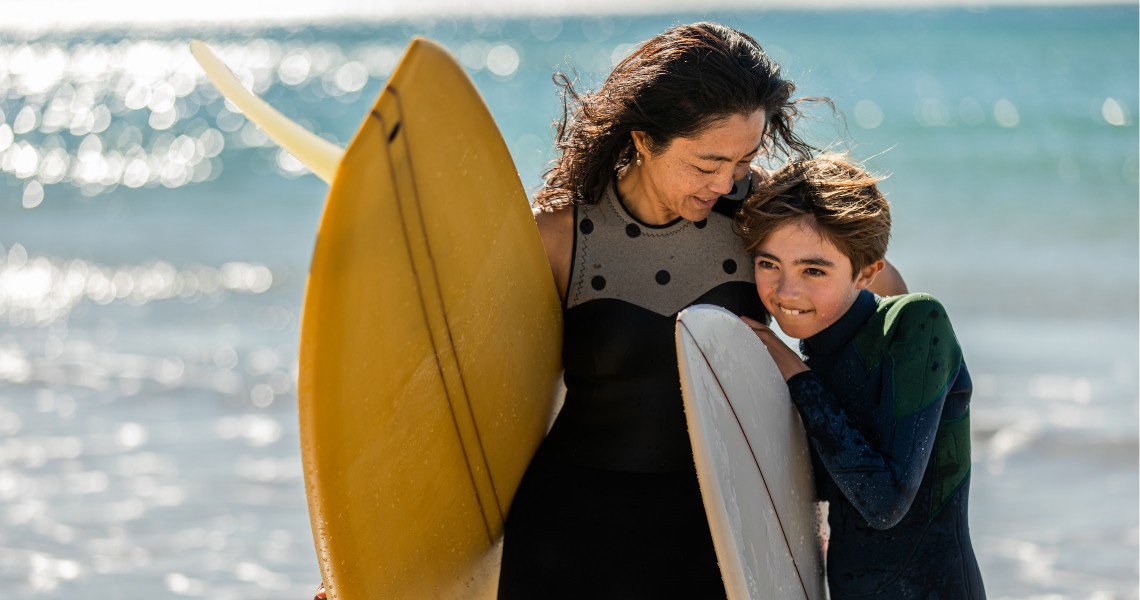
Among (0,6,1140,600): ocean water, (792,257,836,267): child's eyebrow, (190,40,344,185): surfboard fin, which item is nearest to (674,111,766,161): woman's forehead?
(792,257,836,267): child's eyebrow

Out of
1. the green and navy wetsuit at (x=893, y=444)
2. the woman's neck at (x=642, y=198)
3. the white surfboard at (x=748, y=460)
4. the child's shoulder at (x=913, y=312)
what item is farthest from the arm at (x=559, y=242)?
the child's shoulder at (x=913, y=312)

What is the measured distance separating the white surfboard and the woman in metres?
0.14

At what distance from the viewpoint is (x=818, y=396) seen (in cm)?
220

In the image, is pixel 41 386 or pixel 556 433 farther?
pixel 41 386

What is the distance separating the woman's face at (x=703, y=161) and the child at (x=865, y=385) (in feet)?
0.27

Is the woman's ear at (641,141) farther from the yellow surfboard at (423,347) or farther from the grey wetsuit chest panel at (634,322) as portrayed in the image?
the yellow surfboard at (423,347)

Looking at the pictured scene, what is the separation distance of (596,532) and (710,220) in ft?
2.07

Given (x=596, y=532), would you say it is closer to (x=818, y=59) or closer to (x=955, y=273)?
(x=955, y=273)

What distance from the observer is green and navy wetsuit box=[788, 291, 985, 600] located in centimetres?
211

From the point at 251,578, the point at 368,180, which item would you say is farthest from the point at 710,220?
the point at 251,578

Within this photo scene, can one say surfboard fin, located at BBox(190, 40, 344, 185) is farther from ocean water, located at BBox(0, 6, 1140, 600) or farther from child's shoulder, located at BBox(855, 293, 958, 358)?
child's shoulder, located at BBox(855, 293, 958, 358)

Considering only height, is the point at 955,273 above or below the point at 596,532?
above

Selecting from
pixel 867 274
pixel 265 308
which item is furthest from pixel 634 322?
pixel 265 308

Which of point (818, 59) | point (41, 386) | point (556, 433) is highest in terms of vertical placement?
point (818, 59)
